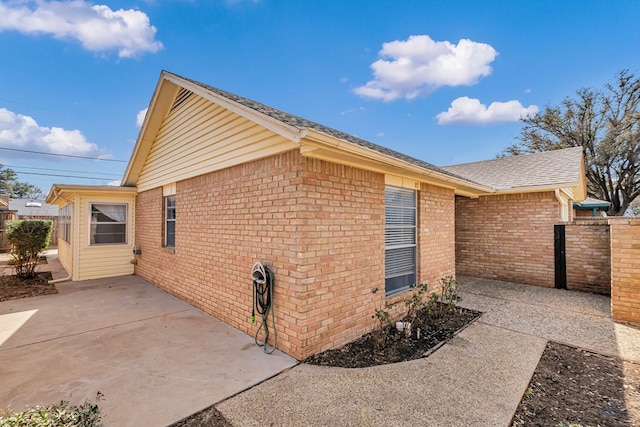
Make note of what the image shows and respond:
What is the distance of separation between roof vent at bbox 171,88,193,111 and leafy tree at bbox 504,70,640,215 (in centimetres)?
A: 2416

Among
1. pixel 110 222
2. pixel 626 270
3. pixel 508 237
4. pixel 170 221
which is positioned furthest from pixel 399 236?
pixel 110 222

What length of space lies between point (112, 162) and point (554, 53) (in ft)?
127

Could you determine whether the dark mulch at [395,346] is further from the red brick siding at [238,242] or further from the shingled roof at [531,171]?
the shingled roof at [531,171]

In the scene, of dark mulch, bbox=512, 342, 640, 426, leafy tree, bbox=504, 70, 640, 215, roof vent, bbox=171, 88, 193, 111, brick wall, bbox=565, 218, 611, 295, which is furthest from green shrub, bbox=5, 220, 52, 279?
leafy tree, bbox=504, 70, 640, 215

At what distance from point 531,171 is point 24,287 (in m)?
15.3

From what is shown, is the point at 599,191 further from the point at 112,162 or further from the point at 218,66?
the point at 112,162

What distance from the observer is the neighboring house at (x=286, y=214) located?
140 inches

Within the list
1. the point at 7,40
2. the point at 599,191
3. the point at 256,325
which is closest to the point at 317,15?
the point at 256,325

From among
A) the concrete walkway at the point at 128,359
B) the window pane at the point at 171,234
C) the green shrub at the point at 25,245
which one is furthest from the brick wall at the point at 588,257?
the green shrub at the point at 25,245

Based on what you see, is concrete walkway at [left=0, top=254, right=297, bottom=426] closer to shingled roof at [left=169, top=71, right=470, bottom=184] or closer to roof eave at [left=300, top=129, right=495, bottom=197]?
roof eave at [left=300, top=129, right=495, bottom=197]

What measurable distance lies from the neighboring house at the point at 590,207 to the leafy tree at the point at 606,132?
4.91 feet

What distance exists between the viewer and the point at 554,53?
11.0 meters

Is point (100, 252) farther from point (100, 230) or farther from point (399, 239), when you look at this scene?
point (399, 239)

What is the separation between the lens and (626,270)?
4938mm
